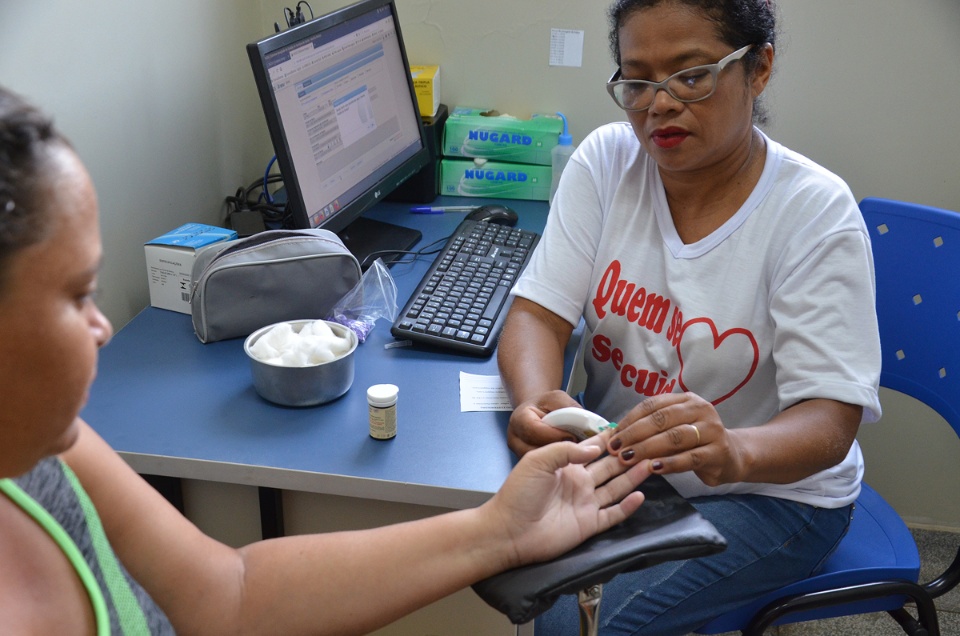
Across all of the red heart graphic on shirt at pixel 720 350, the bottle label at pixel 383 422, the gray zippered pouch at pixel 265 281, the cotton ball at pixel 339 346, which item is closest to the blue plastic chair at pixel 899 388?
the red heart graphic on shirt at pixel 720 350

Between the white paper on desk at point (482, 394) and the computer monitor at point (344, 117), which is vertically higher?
the computer monitor at point (344, 117)

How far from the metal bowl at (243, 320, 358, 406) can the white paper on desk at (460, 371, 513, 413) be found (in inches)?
7.1

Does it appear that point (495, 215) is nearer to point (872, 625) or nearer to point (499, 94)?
point (499, 94)

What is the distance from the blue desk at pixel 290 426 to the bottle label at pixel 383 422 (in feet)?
0.04

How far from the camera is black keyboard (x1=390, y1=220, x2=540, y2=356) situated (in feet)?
4.76

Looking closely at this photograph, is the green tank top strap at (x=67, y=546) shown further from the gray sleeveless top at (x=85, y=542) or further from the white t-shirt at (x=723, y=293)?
the white t-shirt at (x=723, y=293)

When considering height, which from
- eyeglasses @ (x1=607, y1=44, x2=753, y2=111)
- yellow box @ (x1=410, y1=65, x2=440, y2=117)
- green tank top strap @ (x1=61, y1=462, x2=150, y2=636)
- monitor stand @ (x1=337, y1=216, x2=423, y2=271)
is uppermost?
eyeglasses @ (x1=607, y1=44, x2=753, y2=111)

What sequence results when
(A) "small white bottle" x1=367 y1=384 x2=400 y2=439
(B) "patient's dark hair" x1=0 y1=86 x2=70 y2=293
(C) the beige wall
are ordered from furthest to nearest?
(C) the beige wall
(A) "small white bottle" x1=367 y1=384 x2=400 y2=439
(B) "patient's dark hair" x1=0 y1=86 x2=70 y2=293

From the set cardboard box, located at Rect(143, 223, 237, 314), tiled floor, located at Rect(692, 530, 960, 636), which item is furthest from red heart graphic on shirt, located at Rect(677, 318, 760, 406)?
tiled floor, located at Rect(692, 530, 960, 636)

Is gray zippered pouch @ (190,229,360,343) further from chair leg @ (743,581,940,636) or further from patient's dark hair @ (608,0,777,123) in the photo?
chair leg @ (743,581,940,636)

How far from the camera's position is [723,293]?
132 cm

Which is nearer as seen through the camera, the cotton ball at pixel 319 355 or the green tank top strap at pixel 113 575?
the green tank top strap at pixel 113 575

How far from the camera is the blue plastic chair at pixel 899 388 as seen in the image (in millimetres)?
1319

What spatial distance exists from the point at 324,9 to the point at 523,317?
1.20 m
